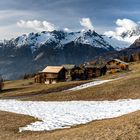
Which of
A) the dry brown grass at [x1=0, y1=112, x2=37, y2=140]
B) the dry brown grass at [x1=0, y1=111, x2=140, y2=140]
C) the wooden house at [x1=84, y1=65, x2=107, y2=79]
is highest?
the wooden house at [x1=84, y1=65, x2=107, y2=79]

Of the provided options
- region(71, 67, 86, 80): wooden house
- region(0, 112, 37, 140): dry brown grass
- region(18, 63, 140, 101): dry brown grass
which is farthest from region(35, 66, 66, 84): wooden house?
region(0, 112, 37, 140): dry brown grass

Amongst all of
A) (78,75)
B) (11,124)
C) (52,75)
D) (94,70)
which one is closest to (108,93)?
(11,124)

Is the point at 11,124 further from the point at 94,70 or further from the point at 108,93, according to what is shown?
the point at 94,70

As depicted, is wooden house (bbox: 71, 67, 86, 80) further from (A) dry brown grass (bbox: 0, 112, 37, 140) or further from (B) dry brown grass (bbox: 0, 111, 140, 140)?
(B) dry brown grass (bbox: 0, 111, 140, 140)

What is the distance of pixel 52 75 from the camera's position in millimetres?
173250

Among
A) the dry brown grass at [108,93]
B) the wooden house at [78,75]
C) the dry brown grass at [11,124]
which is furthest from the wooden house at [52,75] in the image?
the dry brown grass at [11,124]

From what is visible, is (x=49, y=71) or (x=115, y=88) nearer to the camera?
(x=115, y=88)

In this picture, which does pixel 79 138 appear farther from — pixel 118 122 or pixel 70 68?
pixel 70 68

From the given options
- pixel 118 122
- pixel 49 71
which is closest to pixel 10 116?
pixel 118 122

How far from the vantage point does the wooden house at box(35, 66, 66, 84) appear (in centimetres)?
17112

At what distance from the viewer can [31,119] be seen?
157 feet

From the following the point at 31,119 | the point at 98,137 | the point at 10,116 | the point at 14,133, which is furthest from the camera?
the point at 10,116

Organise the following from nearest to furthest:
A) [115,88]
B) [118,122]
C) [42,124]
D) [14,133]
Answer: [118,122], [14,133], [42,124], [115,88]

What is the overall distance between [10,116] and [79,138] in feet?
70.5
